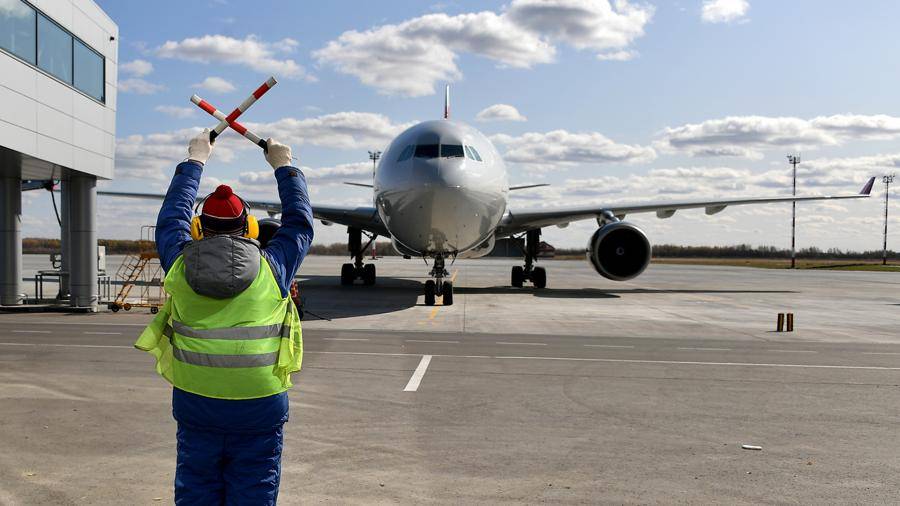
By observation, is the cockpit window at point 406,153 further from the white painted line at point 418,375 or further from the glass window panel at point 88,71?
the white painted line at point 418,375

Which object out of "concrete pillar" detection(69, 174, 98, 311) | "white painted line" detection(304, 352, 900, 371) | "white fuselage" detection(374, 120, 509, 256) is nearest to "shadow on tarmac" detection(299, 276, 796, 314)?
"white fuselage" detection(374, 120, 509, 256)

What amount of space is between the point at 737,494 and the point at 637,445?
1.15m

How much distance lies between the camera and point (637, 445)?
5.71m

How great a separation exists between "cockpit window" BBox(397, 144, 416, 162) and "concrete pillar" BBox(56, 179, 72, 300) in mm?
7403

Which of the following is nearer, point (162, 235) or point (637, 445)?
point (162, 235)

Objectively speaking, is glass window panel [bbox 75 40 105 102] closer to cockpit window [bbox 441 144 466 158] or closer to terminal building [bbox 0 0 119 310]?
terminal building [bbox 0 0 119 310]

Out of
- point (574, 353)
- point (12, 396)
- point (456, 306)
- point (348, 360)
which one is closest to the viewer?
point (12, 396)

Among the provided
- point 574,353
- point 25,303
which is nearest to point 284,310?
point 574,353

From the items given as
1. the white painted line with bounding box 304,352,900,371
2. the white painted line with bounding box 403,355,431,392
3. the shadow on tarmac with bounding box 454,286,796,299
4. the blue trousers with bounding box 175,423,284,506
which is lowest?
the shadow on tarmac with bounding box 454,286,796,299

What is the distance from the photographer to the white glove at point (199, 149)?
3666 mm

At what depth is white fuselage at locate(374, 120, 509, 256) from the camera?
16297 millimetres

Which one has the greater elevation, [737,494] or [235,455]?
[235,455]

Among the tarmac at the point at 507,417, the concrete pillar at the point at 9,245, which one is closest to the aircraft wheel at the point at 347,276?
the concrete pillar at the point at 9,245

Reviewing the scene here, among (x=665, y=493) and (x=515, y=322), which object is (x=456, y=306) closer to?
(x=515, y=322)
